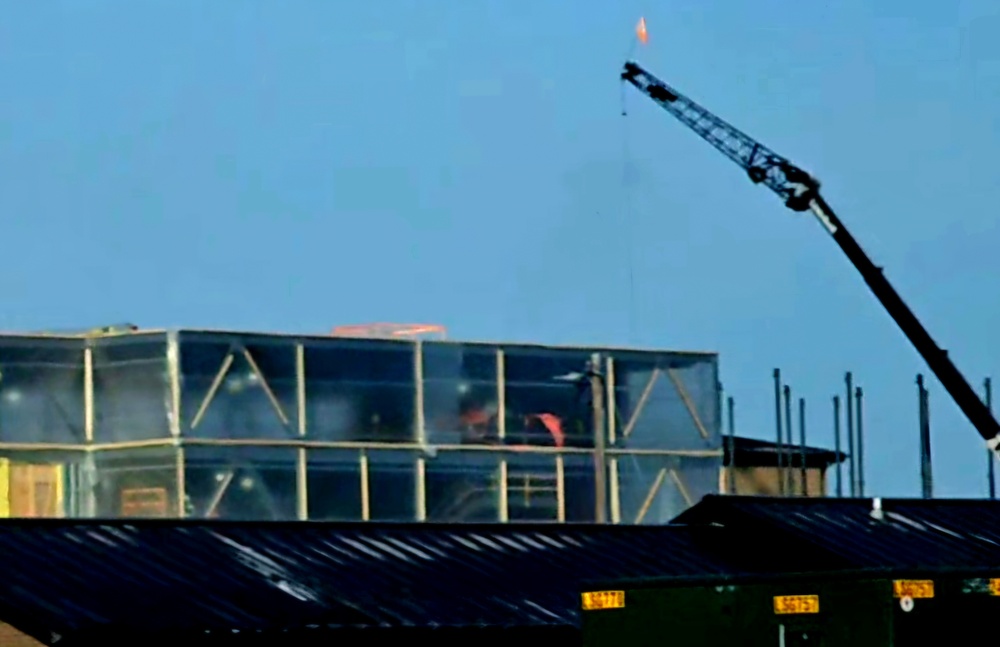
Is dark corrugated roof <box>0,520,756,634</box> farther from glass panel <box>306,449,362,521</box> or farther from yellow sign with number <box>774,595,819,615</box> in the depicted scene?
glass panel <box>306,449,362,521</box>

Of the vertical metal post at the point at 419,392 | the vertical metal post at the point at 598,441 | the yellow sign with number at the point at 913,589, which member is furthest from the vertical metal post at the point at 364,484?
the yellow sign with number at the point at 913,589

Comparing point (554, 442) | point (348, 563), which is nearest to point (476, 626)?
point (348, 563)

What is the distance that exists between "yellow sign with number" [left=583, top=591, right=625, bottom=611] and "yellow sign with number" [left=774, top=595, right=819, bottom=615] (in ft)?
6.05

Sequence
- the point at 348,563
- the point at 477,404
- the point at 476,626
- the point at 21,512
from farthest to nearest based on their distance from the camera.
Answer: the point at 477,404 → the point at 21,512 → the point at 348,563 → the point at 476,626

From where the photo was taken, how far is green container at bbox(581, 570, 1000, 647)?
18656mm

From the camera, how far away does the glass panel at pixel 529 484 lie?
194 feet

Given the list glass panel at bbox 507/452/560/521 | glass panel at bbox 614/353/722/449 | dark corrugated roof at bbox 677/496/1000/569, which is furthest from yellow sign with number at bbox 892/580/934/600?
glass panel at bbox 614/353/722/449

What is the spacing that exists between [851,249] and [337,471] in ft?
78.2

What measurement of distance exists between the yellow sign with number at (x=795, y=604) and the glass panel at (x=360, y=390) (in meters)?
37.1

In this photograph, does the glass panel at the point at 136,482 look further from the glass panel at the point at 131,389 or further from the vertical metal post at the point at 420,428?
the vertical metal post at the point at 420,428

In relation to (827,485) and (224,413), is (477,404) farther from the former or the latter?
(827,485)

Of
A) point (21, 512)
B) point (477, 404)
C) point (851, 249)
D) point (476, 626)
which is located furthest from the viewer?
point (851, 249)

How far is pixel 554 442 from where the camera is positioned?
59906mm

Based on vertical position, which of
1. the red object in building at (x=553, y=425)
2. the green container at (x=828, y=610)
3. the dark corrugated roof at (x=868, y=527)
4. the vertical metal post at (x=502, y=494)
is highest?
the red object in building at (x=553, y=425)
